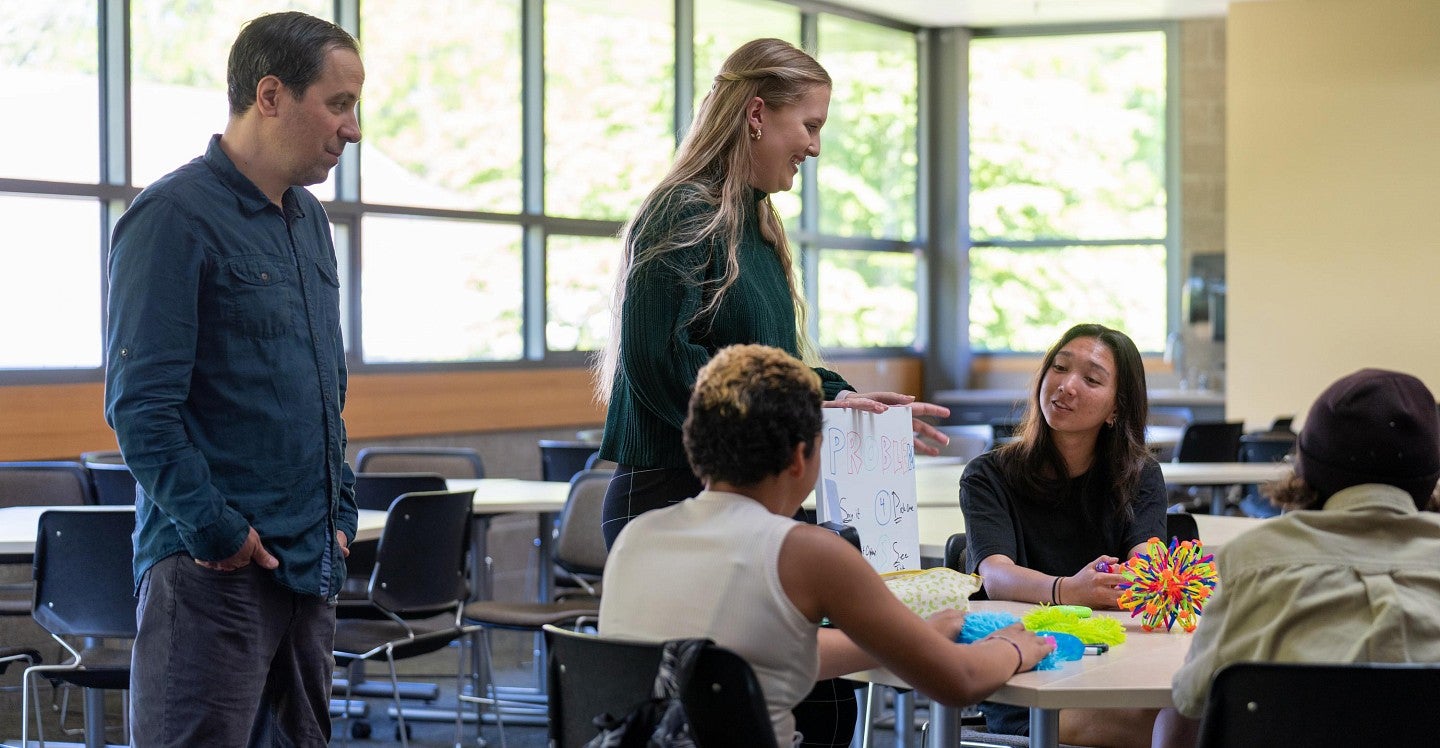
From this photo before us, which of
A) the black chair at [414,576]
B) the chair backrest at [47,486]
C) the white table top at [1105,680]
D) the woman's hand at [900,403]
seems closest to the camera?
the white table top at [1105,680]

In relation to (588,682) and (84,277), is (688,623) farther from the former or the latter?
(84,277)

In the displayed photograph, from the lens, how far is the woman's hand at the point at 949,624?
81.0 inches

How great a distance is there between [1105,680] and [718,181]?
983 millimetres

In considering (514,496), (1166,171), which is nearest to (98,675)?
(514,496)

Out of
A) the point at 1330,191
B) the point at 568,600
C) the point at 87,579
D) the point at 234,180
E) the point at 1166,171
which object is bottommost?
the point at 568,600

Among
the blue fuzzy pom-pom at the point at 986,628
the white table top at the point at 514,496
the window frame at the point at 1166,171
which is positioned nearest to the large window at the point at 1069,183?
the window frame at the point at 1166,171

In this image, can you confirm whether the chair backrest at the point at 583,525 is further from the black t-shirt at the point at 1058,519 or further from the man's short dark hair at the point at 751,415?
the man's short dark hair at the point at 751,415

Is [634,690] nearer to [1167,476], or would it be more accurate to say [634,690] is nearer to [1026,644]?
[1026,644]

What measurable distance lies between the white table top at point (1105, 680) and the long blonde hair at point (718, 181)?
701 millimetres

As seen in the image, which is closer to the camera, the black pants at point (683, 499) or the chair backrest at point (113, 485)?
the black pants at point (683, 499)

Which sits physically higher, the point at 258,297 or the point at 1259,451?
the point at 258,297

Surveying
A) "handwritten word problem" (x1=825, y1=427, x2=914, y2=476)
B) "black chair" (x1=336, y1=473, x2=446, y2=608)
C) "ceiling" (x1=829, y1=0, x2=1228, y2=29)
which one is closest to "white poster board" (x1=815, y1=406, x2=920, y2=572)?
"handwritten word problem" (x1=825, y1=427, x2=914, y2=476)

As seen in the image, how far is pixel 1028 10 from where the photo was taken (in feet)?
34.0

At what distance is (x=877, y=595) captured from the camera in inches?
69.9
